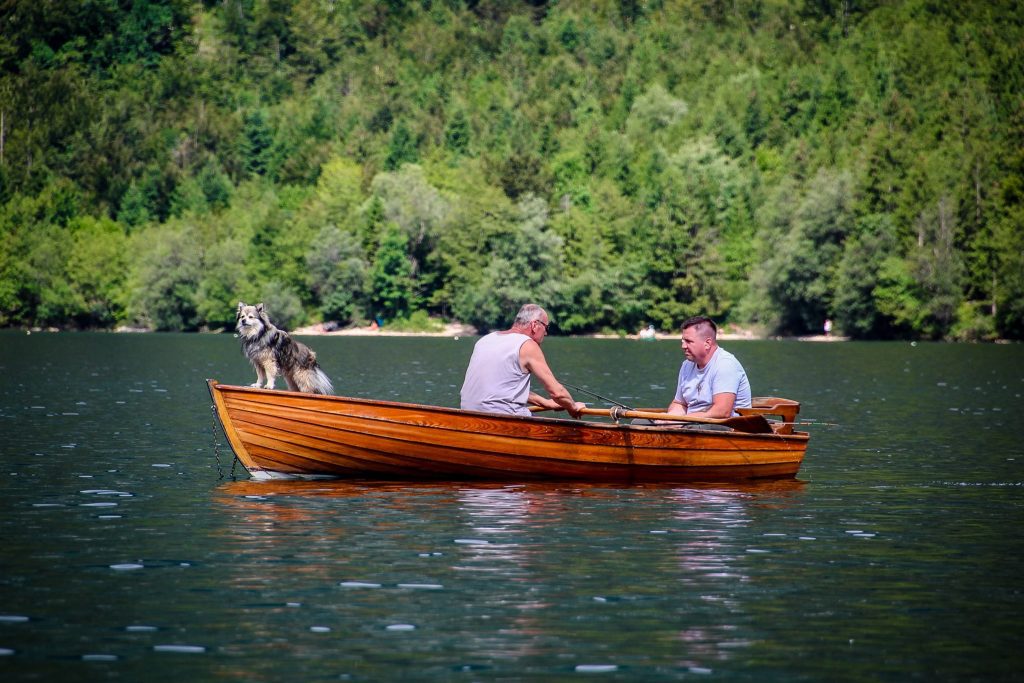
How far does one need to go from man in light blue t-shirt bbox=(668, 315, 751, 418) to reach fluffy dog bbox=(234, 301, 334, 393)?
554 centimetres

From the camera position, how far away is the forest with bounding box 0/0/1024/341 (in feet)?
335

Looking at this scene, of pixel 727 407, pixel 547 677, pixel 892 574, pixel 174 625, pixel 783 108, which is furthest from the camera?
pixel 783 108

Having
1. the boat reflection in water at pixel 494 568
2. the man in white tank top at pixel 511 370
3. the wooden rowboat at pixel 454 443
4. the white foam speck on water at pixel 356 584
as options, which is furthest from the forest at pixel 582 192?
the white foam speck on water at pixel 356 584

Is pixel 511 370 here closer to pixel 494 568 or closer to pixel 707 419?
pixel 707 419

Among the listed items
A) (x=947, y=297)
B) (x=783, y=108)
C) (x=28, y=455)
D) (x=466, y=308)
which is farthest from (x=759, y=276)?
(x=28, y=455)

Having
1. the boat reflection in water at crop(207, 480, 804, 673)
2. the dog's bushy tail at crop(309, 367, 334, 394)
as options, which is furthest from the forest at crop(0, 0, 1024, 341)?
the boat reflection in water at crop(207, 480, 804, 673)

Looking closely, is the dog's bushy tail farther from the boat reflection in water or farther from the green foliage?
the green foliage

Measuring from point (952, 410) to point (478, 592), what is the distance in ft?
81.6

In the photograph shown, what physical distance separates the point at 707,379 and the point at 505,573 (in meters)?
7.33

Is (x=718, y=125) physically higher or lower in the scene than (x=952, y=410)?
higher

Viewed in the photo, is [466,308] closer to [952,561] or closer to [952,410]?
[952,410]

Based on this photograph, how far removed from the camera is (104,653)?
10.6 metres

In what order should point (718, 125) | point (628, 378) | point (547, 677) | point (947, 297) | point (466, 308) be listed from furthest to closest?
point (718, 125), point (466, 308), point (947, 297), point (628, 378), point (547, 677)

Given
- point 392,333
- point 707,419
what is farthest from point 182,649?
point 392,333
